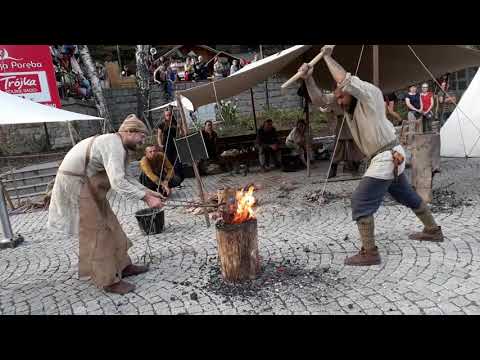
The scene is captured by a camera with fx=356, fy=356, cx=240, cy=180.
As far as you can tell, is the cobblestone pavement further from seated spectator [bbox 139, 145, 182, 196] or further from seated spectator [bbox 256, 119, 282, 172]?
seated spectator [bbox 256, 119, 282, 172]

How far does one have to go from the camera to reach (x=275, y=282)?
11.0ft

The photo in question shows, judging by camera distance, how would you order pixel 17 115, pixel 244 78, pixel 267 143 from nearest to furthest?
pixel 17 115, pixel 244 78, pixel 267 143

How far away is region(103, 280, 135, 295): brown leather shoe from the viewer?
3.41m

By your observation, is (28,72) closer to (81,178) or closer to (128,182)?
(81,178)

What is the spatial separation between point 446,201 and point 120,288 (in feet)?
14.9

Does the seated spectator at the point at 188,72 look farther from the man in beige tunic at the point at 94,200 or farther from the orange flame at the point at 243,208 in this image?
the orange flame at the point at 243,208


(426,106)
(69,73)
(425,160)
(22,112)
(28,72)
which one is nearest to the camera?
(22,112)

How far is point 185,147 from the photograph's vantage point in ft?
17.9

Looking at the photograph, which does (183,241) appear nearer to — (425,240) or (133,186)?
(133,186)

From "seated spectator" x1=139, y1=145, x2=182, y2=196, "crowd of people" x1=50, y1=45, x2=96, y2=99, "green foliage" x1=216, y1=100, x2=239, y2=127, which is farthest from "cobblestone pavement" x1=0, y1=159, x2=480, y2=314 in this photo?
"crowd of people" x1=50, y1=45, x2=96, y2=99

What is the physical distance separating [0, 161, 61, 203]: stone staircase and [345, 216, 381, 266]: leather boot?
7883 millimetres

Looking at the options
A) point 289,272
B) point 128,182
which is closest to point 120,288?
point 128,182

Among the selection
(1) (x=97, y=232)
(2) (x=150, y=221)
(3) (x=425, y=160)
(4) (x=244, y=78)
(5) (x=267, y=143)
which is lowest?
(2) (x=150, y=221)

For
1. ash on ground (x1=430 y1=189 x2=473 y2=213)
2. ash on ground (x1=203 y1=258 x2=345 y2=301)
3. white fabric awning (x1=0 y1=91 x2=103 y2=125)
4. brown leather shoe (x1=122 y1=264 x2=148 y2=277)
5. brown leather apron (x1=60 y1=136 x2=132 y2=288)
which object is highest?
white fabric awning (x1=0 y1=91 x2=103 y2=125)
